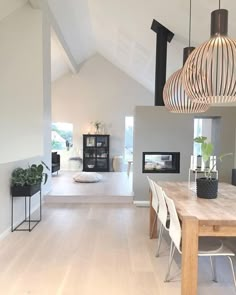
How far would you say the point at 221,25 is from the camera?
7.89ft

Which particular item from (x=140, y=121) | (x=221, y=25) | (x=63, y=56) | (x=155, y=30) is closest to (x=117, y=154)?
(x=63, y=56)

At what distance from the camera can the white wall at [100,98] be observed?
11.6 m

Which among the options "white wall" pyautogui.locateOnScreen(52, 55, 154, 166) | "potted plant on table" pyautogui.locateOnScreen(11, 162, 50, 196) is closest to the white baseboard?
"potted plant on table" pyautogui.locateOnScreen(11, 162, 50, 196)

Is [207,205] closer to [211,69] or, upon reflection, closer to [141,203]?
[211,69]

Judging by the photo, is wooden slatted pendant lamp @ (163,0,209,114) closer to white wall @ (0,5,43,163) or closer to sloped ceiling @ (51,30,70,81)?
white wall @ (0,5,43,163)

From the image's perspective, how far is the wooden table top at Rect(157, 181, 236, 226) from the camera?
7.69ft

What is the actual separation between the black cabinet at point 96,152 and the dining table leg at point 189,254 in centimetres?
901

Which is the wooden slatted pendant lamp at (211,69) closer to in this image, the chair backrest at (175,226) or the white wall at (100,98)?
the chair backrest at (175,226)

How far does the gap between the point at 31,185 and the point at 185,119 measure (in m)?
3.45

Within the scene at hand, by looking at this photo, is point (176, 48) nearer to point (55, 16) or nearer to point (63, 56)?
point (55, 16)

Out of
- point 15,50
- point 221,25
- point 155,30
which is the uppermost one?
point 155,30

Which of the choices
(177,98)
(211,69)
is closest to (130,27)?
(177,98)

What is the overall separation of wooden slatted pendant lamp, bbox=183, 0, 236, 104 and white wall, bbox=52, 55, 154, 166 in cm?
898

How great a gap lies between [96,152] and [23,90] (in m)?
5.50
